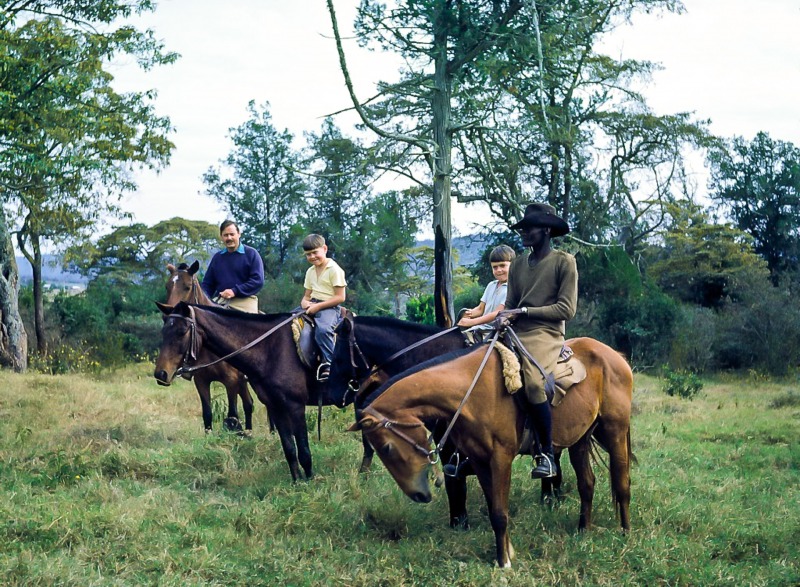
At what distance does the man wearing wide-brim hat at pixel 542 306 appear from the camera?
546cm

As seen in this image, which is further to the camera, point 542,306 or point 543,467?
point 542,306

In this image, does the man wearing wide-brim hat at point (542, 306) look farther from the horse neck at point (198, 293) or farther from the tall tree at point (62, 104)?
the tall tree at point (62, 104)

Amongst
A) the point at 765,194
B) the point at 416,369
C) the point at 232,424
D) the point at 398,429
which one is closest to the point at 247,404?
the point at 232,424

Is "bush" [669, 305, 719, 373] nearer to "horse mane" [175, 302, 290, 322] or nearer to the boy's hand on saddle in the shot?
"horse mane" [175, 302, 290, 322]

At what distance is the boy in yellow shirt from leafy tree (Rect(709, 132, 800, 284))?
2766cm

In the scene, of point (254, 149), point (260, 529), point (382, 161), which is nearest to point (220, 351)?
point (260, 529)

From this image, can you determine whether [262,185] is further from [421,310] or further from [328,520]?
[328,520]

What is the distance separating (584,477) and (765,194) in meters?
31.8

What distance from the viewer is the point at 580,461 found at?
629 cm

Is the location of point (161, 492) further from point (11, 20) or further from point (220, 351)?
point (11, 20)

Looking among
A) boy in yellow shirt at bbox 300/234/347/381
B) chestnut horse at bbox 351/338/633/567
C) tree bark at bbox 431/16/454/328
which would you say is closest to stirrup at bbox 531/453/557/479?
chestnut horse at bbox 351/338/633/567

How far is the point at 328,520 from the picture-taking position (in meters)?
6.14

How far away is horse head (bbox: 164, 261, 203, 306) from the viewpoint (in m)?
9.02

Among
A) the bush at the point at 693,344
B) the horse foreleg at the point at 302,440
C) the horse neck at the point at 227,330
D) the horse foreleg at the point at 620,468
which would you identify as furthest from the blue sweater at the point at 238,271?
the bush at the point at 693,344
